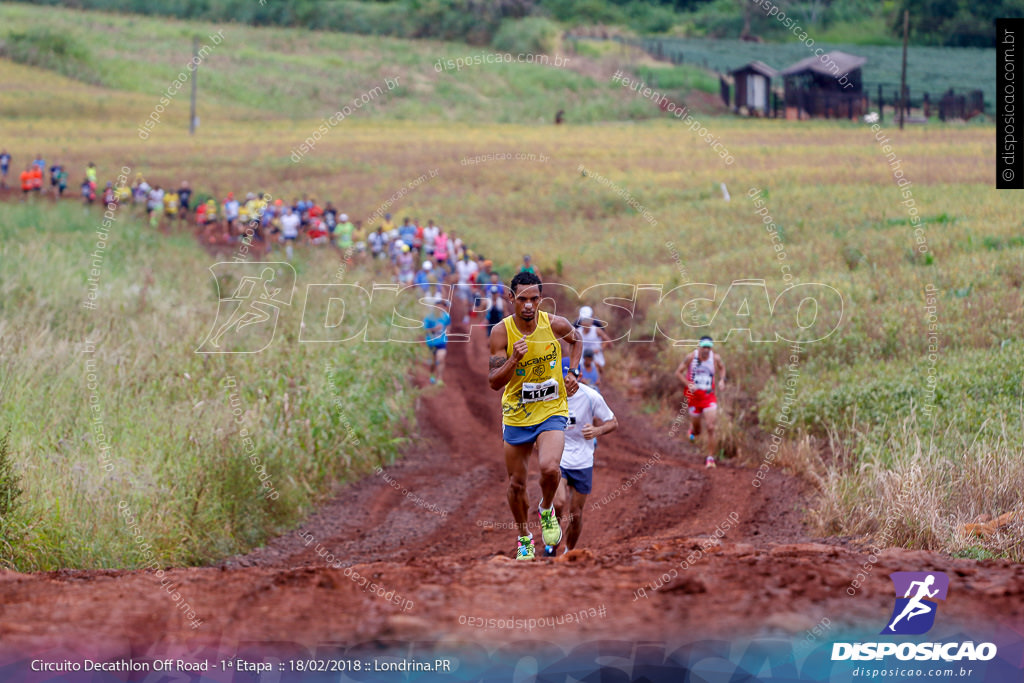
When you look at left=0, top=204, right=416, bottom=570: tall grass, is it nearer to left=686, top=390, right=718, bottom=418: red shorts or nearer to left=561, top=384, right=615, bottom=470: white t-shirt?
left=561, top=384, right=615, bottom=470: white t-shirt

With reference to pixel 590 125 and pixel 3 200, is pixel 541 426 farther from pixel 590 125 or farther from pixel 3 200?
pixel 590 125

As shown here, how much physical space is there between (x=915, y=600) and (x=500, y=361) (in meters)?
3.24

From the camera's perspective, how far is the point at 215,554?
10758 mm

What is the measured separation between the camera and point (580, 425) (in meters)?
9.32

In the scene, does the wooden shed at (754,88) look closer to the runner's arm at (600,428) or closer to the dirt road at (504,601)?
the runner's arm at (600,428)

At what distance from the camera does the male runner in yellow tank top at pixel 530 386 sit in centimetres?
789

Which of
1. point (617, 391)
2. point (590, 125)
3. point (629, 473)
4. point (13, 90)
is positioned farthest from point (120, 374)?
point (13, 90)

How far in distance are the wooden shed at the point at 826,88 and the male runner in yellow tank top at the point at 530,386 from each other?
160 ft

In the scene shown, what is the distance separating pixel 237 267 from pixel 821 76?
4133cm

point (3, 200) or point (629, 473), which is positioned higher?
point (3, 200)

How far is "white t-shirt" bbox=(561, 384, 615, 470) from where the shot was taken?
9281mm

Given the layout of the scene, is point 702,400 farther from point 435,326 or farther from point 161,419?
point 161,419

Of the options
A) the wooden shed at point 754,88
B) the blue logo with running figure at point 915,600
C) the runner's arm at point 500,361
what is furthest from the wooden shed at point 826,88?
the blue logo with running figure at point 915,600

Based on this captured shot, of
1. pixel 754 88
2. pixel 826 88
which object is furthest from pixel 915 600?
pixel 754 88
